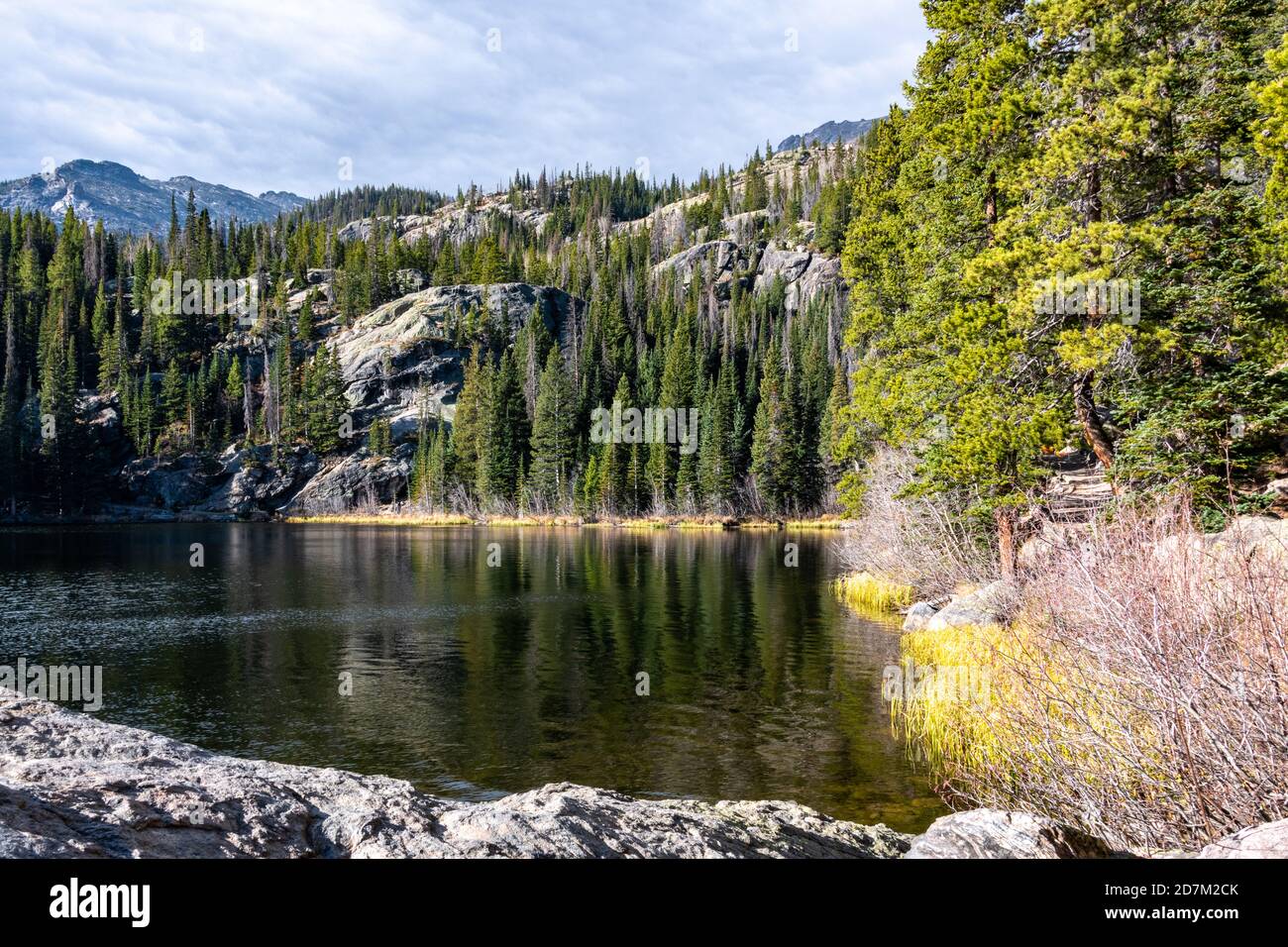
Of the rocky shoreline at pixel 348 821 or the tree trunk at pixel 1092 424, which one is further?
the tree trunk at pixel 1092 424

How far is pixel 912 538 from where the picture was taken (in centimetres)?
2831

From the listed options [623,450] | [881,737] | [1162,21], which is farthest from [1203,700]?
[623,450]

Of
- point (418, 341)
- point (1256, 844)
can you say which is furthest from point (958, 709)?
point (418, 341)

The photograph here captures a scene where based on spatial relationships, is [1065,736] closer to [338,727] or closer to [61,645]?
[338,727]

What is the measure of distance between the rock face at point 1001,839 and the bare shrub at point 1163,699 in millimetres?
1120

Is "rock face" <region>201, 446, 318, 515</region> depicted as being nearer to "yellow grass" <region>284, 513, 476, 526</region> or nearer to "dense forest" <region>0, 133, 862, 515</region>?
"dense forest" <region>0, 133, 862, 515</region>

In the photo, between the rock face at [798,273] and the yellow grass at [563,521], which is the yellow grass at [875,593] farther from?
the rock face at [798,273]

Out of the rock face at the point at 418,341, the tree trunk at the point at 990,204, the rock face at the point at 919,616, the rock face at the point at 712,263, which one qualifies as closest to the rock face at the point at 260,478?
the rock face at the point at 418,341

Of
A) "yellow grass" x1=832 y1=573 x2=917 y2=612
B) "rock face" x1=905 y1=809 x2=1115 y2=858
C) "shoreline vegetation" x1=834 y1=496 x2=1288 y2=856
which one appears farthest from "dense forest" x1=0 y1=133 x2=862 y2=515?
"rock face" x1=905 y1=809 x2=1115 y2=858

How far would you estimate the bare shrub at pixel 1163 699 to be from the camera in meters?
6.94

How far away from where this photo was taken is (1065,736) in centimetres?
871

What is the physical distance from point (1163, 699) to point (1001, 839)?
238 centimetres

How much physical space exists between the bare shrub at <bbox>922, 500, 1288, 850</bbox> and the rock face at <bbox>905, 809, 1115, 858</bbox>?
3.67 ft

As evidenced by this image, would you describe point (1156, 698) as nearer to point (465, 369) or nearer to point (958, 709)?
point (958, 709)
